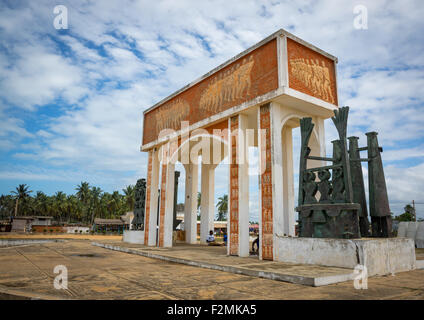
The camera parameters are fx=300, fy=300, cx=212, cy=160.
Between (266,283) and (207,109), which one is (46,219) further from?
(266,283)

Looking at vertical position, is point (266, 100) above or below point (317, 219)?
above

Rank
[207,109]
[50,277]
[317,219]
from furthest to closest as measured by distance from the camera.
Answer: [207,109] → [317,219] → [50,277]

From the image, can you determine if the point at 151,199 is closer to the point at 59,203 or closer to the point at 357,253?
the point at 357,253

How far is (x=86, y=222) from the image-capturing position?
61156mm

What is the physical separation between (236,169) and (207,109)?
3.01m

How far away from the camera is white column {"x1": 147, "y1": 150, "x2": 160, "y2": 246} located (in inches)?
572

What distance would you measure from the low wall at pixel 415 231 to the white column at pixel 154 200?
1187 cm

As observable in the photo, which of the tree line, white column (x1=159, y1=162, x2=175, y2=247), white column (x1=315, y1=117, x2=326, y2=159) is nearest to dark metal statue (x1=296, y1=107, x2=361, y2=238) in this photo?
white column (x1=315, y1=117, x2=326, y2=159)

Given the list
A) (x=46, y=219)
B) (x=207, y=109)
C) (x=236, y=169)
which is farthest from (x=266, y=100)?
(x=46, y=219)

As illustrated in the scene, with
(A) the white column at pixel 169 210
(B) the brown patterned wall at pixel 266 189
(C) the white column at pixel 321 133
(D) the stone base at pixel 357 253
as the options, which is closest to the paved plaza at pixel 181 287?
(D) the stone base at pixel 357 253

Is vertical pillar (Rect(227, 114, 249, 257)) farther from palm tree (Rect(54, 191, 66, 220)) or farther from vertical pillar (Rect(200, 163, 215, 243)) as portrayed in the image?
palm tree (Rect(54, 191, 66, 220))

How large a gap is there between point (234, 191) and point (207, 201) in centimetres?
661

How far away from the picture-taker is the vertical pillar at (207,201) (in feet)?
52.7
